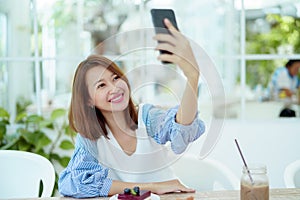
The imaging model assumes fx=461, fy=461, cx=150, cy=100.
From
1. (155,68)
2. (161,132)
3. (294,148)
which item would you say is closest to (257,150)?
(294,148)

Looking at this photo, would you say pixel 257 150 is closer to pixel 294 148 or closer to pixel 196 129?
pixel 294 148

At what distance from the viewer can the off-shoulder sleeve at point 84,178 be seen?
1.44 m

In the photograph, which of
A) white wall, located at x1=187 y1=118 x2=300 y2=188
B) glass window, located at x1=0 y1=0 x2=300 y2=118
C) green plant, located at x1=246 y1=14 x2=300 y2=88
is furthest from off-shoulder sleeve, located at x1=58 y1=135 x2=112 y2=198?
green plant, located at x1=246 y1=14 x2=300 y2=88

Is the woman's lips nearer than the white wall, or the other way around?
the woman's lips

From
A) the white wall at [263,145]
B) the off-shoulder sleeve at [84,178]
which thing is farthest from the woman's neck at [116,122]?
the white wall at [263,145]

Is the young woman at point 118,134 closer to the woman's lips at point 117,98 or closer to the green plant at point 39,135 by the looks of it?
the woman's lips at point 117,98

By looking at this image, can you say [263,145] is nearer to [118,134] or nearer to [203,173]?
[203,173]

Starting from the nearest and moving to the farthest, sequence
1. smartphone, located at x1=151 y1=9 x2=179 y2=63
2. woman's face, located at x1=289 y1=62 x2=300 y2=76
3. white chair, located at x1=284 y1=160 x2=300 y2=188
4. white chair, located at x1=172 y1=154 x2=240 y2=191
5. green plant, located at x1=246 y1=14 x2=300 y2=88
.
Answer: smartphone, located at x1=151 y1=9 x2=179 y2=63, white chair, located at x1=284 y1=160 x2=300 y2=188, white chair, located at x1=172 y1=154 x2=240 y2=191, woman's face, located at x1=289 y1=62 x2=300 y2=76, green plant, located at x1=246 y1=14 x2=300 y2=88

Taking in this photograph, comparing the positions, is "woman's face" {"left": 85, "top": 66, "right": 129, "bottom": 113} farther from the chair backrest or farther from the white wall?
the white wall

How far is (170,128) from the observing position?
1.53 meters

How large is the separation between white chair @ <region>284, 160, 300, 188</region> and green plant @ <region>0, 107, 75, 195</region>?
1149mm

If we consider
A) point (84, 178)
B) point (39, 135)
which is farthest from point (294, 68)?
point (84, 178)

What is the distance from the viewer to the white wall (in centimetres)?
255

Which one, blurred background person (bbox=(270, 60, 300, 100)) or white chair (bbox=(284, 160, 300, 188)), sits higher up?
blurred background person (bbox=(270, 60, 300, 100))
